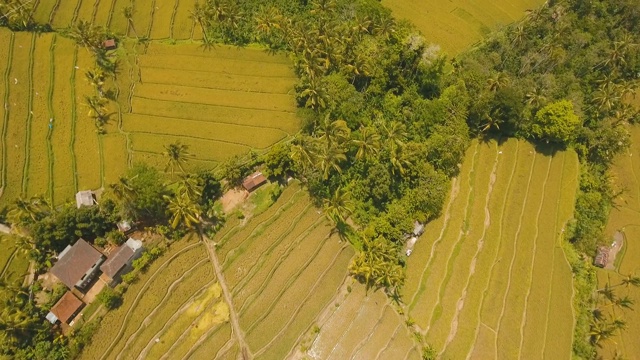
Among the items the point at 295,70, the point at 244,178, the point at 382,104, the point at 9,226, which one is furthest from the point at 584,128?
the point at 9,226

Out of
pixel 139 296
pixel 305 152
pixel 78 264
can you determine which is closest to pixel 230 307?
pixel 139 296

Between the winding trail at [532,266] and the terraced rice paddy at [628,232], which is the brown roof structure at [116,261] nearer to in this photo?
the winding trail at [532,266]

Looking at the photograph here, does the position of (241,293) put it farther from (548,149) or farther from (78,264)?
(548,149)

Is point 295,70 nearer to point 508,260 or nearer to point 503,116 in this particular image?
point 503,116

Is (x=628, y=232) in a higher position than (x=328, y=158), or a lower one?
lower

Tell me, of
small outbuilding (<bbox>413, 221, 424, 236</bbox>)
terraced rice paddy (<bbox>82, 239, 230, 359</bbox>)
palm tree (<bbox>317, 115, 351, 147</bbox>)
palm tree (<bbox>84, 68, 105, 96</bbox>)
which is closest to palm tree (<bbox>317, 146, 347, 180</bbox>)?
palm tree (<bbox>317, 115, 351, 147</bbox>)

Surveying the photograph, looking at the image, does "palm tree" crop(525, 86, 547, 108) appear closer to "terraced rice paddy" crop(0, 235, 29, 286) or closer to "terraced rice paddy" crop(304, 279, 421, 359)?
"terraced rice paddy" crop(304, 279, 421, 359)
